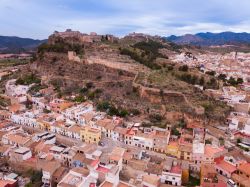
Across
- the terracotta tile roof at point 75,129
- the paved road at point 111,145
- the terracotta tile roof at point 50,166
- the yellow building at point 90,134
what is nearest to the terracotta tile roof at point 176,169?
the paved road at point 111,145

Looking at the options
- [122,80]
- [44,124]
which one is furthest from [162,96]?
[44,124]

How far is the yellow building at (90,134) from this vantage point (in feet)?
95.0

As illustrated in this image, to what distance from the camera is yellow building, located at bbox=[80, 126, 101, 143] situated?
28953 mm

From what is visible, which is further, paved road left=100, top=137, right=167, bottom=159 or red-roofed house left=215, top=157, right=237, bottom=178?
paved road left=100, top=137, right=167, bottom=159

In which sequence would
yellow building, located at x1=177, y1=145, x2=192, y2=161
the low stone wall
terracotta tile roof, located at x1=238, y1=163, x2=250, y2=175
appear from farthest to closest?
the low stone wall → yellow building, located at x1=177, y1=145, x2=192, y2=161 → terracotta tile roof, located at x1=238, y1=163, x2=250, y2=175

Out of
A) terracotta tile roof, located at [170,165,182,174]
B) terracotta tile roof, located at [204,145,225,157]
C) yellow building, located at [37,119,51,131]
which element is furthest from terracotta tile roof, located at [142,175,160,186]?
yellow building, located at [37,119,51,131]

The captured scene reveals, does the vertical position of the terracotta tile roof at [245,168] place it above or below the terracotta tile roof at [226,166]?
above

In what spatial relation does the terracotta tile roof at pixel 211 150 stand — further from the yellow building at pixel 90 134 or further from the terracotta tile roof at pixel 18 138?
the terracotta tile roof at pixel 18 138

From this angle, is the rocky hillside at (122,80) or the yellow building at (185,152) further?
the rocky hillside at (122,80)

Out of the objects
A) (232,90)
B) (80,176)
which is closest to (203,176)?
(80,176)

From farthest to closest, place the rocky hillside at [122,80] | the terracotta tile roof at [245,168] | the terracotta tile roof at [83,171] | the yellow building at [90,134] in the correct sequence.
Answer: the rocky hillside at [122,80]
the yellow building at [90,134]
the terracotta tile roof at [245,168]
the terracotta tile roof at [83,171]

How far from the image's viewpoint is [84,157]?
24828 millimetres

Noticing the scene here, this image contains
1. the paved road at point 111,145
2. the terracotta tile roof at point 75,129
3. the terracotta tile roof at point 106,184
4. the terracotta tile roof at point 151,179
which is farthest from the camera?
the terracotta tile roof at point 75,129

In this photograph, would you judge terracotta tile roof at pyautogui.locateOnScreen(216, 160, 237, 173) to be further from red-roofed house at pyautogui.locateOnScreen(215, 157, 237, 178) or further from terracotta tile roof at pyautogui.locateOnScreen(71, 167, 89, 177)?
terracotta tile roof at pyautogui.locateOnScreen(71, 167, 89, 177)
